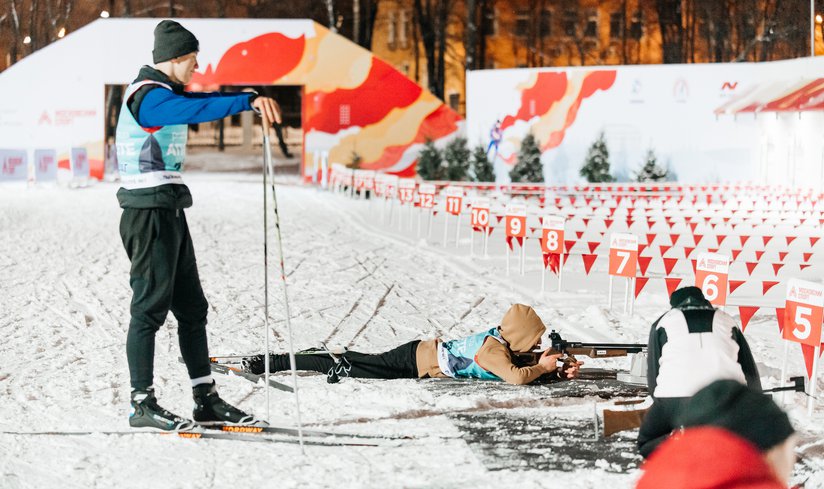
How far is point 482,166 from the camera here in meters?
28.8

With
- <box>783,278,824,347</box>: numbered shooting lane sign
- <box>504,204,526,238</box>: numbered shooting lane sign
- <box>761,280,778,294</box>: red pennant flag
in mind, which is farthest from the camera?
<box>504,204,526,238</box>: numbered shooting lane sign

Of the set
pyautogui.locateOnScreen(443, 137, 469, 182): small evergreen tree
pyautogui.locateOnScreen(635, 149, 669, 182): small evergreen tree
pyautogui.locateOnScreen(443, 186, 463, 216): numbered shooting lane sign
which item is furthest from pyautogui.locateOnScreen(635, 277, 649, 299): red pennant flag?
→ pyautogui.locateOnScreen(443, 137, 469, 182): small evergreen tree

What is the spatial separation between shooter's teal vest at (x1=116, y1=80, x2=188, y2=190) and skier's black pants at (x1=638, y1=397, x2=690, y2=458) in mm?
2478

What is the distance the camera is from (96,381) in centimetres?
703

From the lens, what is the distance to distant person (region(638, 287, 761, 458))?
4.50m

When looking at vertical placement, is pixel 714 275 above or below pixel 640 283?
above

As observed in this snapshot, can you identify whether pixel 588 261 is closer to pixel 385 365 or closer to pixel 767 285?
pixel 767 285

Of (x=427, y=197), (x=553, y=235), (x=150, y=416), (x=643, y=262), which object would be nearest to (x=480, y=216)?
(x=427, y=197)

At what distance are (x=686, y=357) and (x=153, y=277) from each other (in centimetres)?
252

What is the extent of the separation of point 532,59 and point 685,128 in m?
34.1

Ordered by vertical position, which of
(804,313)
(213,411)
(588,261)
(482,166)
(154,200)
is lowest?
(213,411)

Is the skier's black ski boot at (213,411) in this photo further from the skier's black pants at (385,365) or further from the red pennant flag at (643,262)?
the red pennant flag at (643,262)

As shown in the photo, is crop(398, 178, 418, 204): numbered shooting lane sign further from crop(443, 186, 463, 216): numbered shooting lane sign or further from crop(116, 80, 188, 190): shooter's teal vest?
crop(116, 80, 188, 190): shooter's teal vest

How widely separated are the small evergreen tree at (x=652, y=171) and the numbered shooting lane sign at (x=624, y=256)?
16535 millimetres
